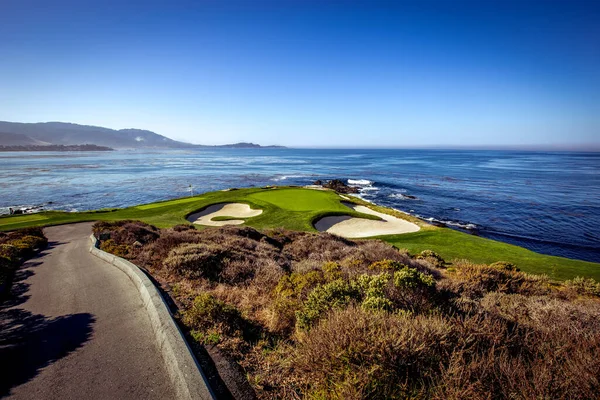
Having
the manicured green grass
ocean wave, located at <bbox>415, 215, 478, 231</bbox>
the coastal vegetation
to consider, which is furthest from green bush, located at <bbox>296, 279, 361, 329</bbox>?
ocean wave, located at <bbox>415, 215, 478, 231</bbox>

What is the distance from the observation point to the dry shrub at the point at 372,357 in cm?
336

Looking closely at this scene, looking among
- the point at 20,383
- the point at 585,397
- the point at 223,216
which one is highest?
the point at 585,397

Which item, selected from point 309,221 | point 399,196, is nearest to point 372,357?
point 309,221

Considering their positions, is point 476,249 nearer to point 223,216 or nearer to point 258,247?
point 258,247

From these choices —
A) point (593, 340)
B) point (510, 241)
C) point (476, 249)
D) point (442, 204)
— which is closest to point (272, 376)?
point (593, 340)

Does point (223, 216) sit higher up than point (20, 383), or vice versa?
point (20, 383)

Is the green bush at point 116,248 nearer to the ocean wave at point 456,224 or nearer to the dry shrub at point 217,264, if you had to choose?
the dry shrub at point 217,264

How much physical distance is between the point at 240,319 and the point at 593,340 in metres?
5.92

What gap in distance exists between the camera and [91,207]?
42125mm

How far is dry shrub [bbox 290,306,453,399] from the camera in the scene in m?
3.36

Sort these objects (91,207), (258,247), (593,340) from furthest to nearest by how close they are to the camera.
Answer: (91,207)
(258,247)
(593,340)

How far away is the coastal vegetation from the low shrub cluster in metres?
4.81

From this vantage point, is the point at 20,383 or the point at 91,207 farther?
the point at 91,207

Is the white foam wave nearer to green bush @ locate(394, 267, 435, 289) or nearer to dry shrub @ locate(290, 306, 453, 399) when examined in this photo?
green bush @ locate(394, 267, 435, 289)
